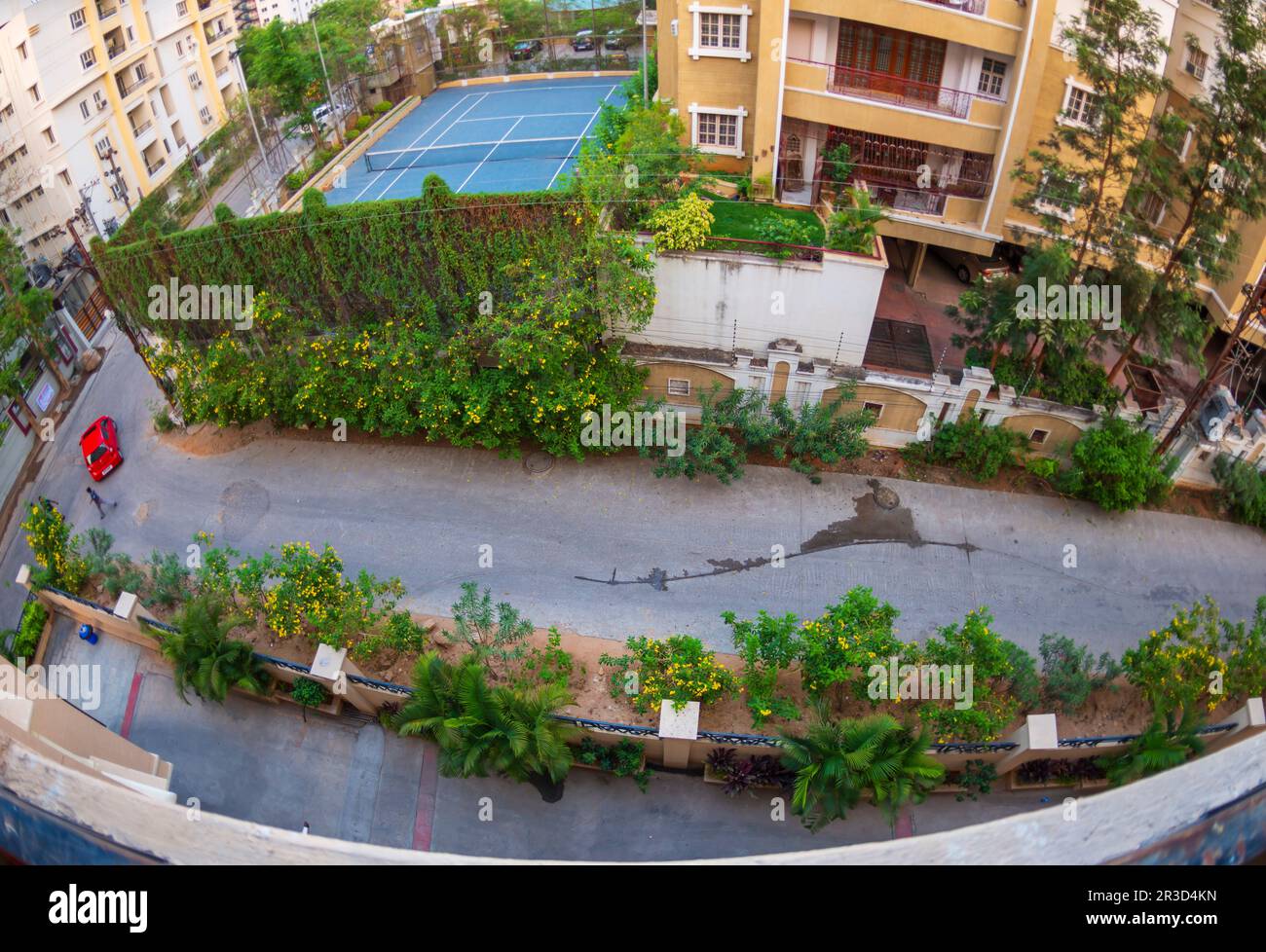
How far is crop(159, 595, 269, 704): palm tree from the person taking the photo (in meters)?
18.6

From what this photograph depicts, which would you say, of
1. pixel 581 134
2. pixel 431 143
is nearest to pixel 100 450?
pixel 431 143

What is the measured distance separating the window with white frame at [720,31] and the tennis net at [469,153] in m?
8.23

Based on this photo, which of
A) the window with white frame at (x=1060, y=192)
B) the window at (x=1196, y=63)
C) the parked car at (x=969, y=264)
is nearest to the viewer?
the window with white frame at (x=1060, y=192)

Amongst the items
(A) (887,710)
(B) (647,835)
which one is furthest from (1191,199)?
(B) (647,835)

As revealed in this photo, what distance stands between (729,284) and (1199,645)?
13776mm

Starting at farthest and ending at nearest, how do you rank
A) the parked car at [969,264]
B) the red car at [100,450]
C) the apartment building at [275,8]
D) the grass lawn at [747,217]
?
1. the apartment building at [275,8]
2. the parked car at [969,264]
3. the red car at [100,450]
4. the grass lawn at [747,217]

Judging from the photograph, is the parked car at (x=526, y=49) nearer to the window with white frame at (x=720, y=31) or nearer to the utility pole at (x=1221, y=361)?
the window with white frame at (x=720, y=31)

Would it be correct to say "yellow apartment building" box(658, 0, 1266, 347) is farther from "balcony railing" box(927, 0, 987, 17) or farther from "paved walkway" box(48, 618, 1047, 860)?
"paved walkway" box(48, 618, 1047, 860)

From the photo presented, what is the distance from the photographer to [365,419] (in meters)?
24.5

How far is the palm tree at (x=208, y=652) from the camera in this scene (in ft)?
61.0

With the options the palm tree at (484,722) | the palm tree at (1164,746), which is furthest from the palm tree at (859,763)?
the palm tree at (484,722)

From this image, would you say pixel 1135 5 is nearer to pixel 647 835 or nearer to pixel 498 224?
pixel 498 224

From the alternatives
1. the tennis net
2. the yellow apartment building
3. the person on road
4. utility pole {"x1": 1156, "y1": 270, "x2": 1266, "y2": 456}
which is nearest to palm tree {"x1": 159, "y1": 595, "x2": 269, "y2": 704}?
the person on road

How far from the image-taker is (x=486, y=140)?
3428 cm
